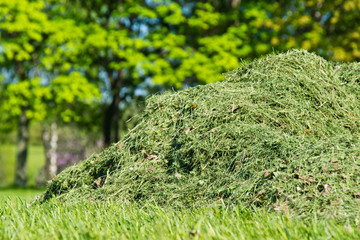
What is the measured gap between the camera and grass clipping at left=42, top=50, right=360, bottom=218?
3.44 m

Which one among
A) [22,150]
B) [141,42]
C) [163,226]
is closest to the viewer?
[163,226]

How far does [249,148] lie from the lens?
13.1ft

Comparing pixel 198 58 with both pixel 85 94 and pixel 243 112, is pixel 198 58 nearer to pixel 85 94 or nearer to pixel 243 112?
pixel 85 94

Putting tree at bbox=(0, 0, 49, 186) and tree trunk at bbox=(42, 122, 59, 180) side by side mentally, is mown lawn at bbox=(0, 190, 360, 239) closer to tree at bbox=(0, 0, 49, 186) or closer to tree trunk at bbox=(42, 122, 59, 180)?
tree at bbox=(0, 0, 49, 186)

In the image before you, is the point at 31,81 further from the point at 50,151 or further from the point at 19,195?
the point at 19,195

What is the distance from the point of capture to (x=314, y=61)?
514 cm

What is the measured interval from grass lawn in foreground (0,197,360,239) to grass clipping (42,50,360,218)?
32 cm

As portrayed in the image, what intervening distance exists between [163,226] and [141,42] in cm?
1048

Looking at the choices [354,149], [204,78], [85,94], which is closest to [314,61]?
[354,149]

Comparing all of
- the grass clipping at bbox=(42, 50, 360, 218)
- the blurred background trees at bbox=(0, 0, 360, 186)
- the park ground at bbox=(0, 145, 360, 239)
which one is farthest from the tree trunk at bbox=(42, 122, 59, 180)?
the park ground at bbox=(0, 145, 360, 239)

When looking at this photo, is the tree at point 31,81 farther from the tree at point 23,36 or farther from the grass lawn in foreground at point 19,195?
the grass lawn in foreground at point 19,195

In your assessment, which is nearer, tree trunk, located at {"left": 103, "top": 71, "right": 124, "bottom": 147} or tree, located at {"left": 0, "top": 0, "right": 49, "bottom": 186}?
tree, located at {"left": 0, "top": 0, "right": 49, "bottom": 186}

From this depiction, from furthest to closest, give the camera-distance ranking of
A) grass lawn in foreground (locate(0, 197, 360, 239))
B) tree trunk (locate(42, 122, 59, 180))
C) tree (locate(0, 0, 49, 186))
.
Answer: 1. tree trunk (locate(42, 122, 59, 180))
2. tree (locate(0, 0, 49, 186))
3. grass lawn in foreground (locate(0, 197, 360, 239))

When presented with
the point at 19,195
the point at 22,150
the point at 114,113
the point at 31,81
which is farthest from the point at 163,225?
the point at 22,150
